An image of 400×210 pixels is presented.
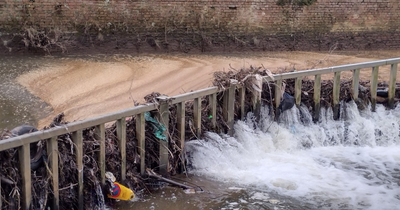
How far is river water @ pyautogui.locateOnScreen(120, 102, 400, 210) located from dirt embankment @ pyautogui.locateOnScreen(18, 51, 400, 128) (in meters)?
1.62

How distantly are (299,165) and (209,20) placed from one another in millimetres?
9042

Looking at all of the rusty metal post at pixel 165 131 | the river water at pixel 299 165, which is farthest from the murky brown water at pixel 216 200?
the rusty metal post at pixel 165 131

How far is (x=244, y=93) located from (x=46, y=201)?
4.25 m

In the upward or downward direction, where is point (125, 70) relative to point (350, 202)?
upward

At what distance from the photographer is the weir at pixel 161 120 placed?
566cm

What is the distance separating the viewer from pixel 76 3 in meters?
15.6

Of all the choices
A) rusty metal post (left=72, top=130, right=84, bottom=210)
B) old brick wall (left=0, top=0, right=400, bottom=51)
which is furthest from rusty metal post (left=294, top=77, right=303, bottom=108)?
old brick wall (left=0, top=0, right=400, bottom=51)

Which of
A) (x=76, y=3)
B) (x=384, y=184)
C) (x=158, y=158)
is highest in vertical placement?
(x=76, y=3)

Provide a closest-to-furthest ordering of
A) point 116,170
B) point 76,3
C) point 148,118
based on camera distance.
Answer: point 116,170, point 148,118, point 76,3

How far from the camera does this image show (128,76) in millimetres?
12648

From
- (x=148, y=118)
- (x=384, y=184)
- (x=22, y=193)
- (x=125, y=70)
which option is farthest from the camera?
(x=125, y=70)

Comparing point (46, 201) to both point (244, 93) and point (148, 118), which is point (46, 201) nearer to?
point (148, 118)

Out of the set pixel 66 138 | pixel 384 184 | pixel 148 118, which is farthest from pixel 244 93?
pixel 66 138

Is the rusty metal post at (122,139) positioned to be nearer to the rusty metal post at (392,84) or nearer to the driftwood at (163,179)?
the driftwood at (163,179)
